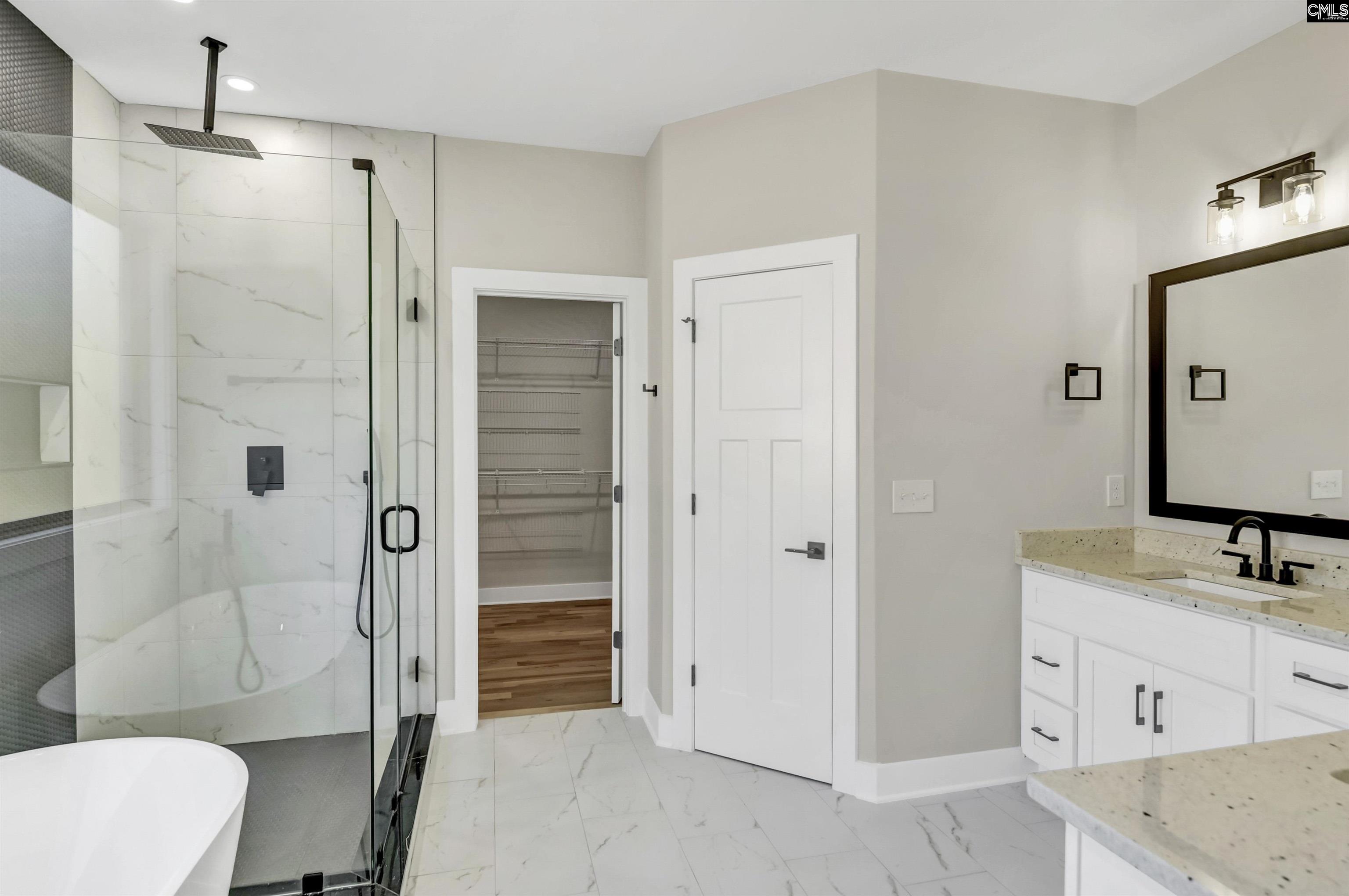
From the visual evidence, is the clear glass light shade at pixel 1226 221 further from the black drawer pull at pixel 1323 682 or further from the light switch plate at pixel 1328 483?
the black drawer pull at pixel 1323 682

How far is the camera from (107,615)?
1726 millimetres

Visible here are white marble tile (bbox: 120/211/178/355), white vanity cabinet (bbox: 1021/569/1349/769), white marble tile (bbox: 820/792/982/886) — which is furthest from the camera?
white marble tile (bbox: 820/792/982/886)

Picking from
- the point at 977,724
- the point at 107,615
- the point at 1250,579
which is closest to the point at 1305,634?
the point at 1250,579

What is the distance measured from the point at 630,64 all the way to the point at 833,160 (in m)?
0.82

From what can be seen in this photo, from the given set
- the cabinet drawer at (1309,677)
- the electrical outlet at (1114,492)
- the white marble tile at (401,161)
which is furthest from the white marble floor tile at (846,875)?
the white marble tile at (401,161)

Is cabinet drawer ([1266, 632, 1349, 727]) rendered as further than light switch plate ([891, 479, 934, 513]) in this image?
No

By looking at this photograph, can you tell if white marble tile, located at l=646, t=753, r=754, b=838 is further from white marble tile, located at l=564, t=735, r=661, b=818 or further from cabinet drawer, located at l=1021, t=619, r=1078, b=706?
cabinet drawer, located at l=1021, t=619, r=1078, b=706

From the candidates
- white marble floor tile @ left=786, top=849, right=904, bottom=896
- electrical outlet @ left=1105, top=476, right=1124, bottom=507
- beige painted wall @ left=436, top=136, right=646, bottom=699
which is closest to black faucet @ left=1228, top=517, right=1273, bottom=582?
electrical outlet @ left=1105, top=476, right=1124, bottom=507

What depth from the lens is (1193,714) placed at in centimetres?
207

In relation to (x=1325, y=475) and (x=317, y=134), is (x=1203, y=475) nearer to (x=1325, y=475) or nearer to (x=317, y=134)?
(x=1325, y=475)

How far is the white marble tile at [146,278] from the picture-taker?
166 centimetres

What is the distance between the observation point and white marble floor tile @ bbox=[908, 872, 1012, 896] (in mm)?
2070

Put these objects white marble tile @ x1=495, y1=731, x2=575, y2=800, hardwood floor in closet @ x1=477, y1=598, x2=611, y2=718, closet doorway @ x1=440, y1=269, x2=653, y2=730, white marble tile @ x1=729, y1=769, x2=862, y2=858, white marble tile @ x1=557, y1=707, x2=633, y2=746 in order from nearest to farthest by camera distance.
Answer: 1. white marble tile @ x1=729, y1=769, x2=862, y2=858
2. white marble tile @ x1=495, y1=731, x2=575, y2=800
3. white marble tile @ x1=557, y1=707, x2=633, y2=746
4. hardwood floor in closet @ x1=477, y1=598, x2=611, y2=718
5. closet doorway @ x1=440, y1=269, x2=653, y2=730

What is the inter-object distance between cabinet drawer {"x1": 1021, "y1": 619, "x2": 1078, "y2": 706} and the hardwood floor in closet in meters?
1.88
